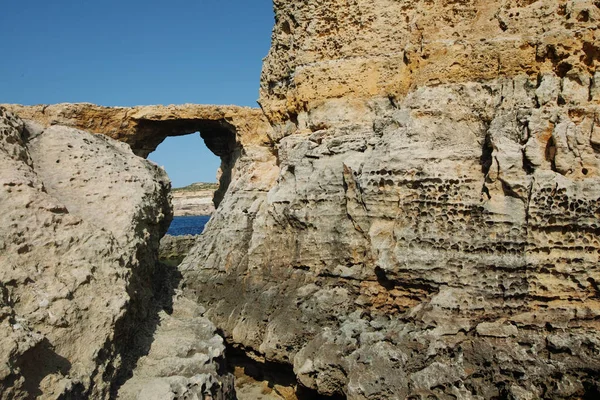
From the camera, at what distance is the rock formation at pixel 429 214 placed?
776cm

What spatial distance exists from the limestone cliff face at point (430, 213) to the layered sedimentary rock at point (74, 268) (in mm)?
3279

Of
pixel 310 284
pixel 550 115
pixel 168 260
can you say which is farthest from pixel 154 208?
pixel 168 260

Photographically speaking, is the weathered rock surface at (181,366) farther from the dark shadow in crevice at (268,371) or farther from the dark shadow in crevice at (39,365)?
the dark shadow in crevice at (268,371)

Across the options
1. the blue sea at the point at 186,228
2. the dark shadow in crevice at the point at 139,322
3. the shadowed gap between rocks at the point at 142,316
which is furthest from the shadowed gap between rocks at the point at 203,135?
the blue sea at the point at 186,228

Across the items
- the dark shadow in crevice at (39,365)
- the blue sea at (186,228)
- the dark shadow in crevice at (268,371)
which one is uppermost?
the dark shadow in crevice at (39,365)

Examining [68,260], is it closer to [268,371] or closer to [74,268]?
[74,268]

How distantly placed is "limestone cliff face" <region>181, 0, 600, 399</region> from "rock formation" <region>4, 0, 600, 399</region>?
0.03 meters

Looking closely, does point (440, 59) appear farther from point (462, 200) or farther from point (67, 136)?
point (67, 136)

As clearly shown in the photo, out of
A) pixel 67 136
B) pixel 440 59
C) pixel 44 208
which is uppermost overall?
pixel 440 59

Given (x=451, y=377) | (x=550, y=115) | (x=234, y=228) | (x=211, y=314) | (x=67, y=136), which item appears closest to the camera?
(x=67, y=136)

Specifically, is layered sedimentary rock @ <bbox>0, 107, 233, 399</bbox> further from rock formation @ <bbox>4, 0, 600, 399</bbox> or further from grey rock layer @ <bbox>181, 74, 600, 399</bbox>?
rock formation @ <bbox>4, 0, 600, 399</bbox>

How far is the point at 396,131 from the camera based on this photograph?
32.0ft

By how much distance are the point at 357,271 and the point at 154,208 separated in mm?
4264

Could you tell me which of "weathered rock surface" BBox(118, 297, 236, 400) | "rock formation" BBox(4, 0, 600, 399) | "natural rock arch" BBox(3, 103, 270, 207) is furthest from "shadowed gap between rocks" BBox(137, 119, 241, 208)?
"weathered rock surface" BBox(118, 297, 236, 400)
